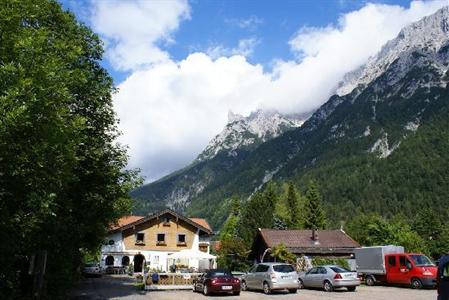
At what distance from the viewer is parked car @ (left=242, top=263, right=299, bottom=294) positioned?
2531 centimetres

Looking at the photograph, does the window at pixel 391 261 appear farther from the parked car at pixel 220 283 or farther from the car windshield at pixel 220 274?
the car windshield at pixel 220 274

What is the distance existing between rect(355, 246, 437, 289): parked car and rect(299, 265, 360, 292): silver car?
156 inches

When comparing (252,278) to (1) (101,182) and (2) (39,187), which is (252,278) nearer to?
(1) (101,182)

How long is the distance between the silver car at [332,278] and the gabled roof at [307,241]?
55.4ft

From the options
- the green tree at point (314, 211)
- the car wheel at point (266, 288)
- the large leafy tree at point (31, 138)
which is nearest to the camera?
the large leafy tree at point (31, 138)

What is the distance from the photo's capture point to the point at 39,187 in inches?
535

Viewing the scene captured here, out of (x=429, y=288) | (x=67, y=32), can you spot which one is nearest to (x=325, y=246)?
(x=429, y=288)

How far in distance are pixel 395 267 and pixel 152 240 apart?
35.1 m

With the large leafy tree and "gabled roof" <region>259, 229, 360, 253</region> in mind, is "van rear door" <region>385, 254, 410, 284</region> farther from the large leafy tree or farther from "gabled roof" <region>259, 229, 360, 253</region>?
the large leafy tree

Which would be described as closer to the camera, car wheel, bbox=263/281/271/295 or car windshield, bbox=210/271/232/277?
car wheel, bbox=263/281/271/295

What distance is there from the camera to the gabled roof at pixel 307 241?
4619 cm

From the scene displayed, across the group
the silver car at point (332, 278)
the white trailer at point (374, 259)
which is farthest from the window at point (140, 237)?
the silver car at point (332, 278)

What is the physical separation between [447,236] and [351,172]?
95.4 metres

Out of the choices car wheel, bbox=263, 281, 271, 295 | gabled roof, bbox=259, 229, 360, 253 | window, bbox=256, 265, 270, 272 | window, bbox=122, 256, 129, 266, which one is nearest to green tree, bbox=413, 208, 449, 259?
gabled roof, bbox=259, 229, 360, 253
